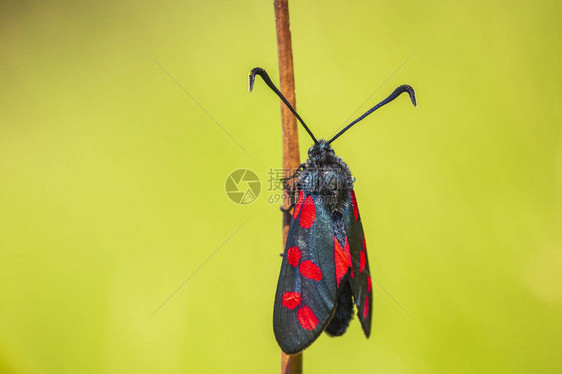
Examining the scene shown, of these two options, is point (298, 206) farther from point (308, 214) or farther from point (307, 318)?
point (307, 318)

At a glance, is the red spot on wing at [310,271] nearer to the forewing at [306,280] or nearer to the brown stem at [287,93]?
the forewing at [306,280]

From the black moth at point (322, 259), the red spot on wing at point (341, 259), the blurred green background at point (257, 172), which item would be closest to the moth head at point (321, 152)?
the black moth at point (322, 259)

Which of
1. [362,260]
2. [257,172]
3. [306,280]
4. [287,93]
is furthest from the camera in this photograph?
[257,172]

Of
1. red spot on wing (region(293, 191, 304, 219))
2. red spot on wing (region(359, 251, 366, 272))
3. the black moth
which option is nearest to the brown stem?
the black moth

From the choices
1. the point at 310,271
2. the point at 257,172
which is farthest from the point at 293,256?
the point at 257,172

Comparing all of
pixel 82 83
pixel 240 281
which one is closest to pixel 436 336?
pixel 240 281

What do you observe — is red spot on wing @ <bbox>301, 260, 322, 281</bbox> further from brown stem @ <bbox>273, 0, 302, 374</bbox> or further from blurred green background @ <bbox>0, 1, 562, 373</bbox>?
blurred green background @ <bbox>0, 1, 562, 373</bbox>

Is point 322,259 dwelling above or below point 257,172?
below
